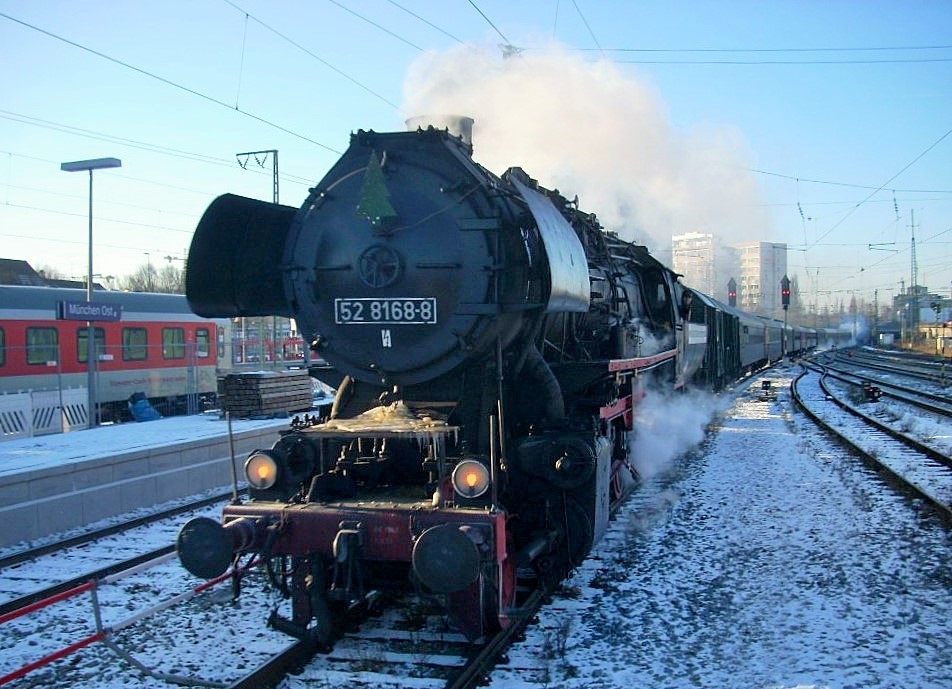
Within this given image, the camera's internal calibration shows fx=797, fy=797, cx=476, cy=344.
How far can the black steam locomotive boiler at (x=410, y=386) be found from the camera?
15.6 feet

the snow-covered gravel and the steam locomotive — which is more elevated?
the steam locomotive

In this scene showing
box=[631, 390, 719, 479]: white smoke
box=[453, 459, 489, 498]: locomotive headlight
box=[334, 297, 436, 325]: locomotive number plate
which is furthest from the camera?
box=[631, 390, 719, 479]: white smoke

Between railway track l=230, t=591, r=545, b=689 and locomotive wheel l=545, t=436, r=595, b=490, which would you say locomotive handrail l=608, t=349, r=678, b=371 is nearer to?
locomotive wheel l=545, t=436, r=595, b=490

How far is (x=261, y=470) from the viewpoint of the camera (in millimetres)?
5145

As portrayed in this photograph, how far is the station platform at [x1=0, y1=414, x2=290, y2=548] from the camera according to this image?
807 centimetres

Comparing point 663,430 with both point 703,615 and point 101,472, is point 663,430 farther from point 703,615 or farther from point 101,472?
point 101,472

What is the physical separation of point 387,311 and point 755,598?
10.9 feet

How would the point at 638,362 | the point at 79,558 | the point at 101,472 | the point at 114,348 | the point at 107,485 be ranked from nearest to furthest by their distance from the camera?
the point at 79,558 < the point at 638,362 < the point at 107,485 < the point at 101,472 < the point at 114,348

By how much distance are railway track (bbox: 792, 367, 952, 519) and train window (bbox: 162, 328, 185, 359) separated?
15967 millimetres

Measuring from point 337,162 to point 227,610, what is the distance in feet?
10.7

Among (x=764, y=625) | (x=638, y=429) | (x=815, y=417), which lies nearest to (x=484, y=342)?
(x=764, y=625)

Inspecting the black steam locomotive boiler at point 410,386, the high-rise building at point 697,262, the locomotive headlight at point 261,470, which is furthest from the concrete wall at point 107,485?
the high-rise building at point 697,262

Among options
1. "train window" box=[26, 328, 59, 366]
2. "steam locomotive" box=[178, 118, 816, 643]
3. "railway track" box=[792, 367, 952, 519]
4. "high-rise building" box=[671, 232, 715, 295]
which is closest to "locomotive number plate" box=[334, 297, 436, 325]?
"steam locomotive" box=[178, 118, 816, 643]

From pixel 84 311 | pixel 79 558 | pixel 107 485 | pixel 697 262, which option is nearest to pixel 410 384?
pixel 79 558
